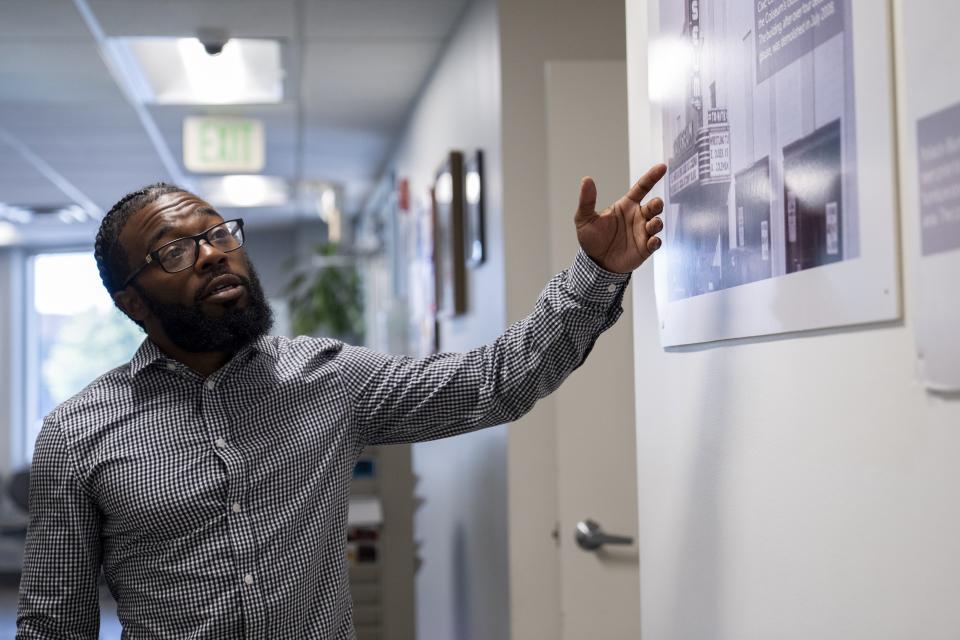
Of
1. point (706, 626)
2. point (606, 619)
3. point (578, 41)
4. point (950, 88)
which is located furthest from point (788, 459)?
point (578, 41)

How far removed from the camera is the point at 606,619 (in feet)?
9.32

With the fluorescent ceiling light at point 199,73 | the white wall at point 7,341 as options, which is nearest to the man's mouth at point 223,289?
the fluorescent ceiling light at point 199,73

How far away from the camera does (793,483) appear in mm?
1147

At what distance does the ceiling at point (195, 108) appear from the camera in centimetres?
371

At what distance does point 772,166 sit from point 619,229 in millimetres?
340

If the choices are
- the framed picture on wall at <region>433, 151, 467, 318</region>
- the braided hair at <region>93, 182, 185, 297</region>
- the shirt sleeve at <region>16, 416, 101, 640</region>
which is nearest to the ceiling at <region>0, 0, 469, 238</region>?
the framed picture on wall at <region>433, 151, 467, 318</region>

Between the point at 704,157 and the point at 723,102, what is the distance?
0.25 feet

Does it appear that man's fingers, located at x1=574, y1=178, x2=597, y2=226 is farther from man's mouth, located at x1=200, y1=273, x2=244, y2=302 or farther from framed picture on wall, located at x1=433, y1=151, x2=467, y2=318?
framed picture on wall, located at x1=433, y1=151, x2=467, y2=318

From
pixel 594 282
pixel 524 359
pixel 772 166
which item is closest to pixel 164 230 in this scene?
pixel 524 359

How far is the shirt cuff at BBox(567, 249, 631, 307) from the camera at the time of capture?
1.47m

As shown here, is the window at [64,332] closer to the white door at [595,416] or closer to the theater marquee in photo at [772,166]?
the white door at [595,416]

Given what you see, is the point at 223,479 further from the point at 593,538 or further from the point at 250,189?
the point at 250,189

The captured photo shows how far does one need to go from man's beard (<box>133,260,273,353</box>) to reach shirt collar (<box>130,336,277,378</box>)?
23mm

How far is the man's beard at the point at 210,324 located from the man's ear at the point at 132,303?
0.17 feet
